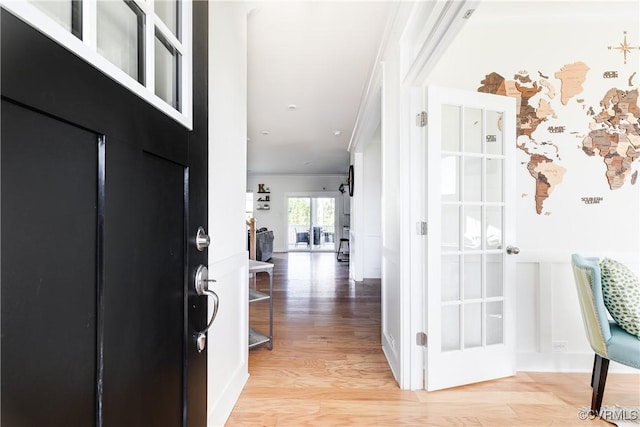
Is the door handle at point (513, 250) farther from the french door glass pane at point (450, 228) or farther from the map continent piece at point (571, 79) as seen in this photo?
the map continent piece at point (571, 79)

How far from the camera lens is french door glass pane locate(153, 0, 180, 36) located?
2.57 feet

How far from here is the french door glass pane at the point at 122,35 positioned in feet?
1.96

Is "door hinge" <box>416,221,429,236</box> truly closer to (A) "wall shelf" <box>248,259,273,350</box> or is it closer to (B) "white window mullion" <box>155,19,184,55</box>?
(A) "wall shelf" <box>248,259,273,350</box>

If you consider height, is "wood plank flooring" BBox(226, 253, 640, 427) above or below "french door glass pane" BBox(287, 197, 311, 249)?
below

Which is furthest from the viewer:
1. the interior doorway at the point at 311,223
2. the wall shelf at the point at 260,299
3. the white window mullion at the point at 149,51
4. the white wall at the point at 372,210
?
the interior doorway at the point at 311,223

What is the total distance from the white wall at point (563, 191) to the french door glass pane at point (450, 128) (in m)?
0.39

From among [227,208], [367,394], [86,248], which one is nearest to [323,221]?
[367,394]

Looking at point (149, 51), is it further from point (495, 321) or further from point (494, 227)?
point (495, 321)

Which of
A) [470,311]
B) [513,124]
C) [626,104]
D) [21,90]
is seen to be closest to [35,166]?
[21,90]

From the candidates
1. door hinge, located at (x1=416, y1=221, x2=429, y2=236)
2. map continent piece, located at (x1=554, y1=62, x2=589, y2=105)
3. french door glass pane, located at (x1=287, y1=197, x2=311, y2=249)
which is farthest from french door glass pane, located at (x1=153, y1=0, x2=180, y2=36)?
french door glass pane, located at (x1=287, y1=197, x2=311, y2=249)

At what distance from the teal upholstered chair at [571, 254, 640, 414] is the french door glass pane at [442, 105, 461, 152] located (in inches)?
38.7

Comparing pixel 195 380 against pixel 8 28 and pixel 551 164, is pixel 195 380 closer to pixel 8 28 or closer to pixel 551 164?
pixel 8 28

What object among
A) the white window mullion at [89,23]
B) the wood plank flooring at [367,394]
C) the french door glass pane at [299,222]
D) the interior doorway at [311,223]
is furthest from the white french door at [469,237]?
the french door glass pane at [299,222]

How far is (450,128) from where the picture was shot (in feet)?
6.52
